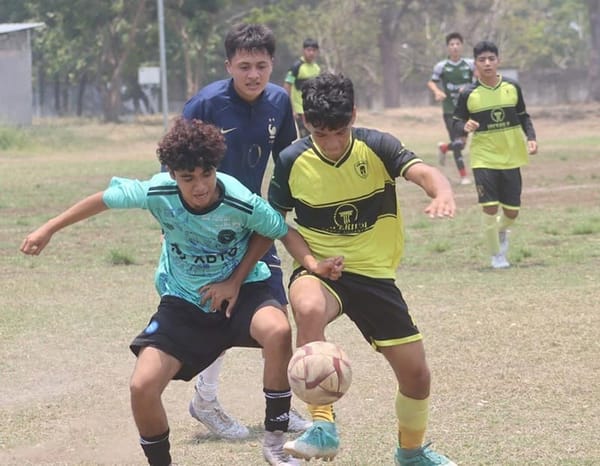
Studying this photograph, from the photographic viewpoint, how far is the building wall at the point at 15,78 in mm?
41812

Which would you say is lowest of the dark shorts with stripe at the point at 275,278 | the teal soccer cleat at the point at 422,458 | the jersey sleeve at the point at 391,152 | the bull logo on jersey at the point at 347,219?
the teal soccer cleat at the point at 422,458

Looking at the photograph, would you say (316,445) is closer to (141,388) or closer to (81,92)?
(141,388)

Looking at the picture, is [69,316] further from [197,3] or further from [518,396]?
[197,3]

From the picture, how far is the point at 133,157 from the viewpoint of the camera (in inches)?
1188

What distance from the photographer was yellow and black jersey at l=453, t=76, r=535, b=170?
11516mm

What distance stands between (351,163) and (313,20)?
175 ft

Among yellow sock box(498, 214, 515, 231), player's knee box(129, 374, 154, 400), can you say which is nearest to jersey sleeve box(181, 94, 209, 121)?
player's knee box(129, 374, 154, 400)

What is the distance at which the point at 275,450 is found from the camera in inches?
216

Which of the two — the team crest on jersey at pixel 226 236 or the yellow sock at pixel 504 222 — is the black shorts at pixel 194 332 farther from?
the yellow sock at pixel 504 222

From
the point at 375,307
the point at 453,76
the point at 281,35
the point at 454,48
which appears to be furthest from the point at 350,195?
the point at 281,35

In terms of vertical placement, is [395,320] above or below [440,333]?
above

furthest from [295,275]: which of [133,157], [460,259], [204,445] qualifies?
[133,157]

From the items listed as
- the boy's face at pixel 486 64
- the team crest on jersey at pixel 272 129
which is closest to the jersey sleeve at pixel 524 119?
the boy's face at pixel 486 64

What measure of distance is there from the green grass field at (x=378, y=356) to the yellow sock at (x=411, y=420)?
0.29m
